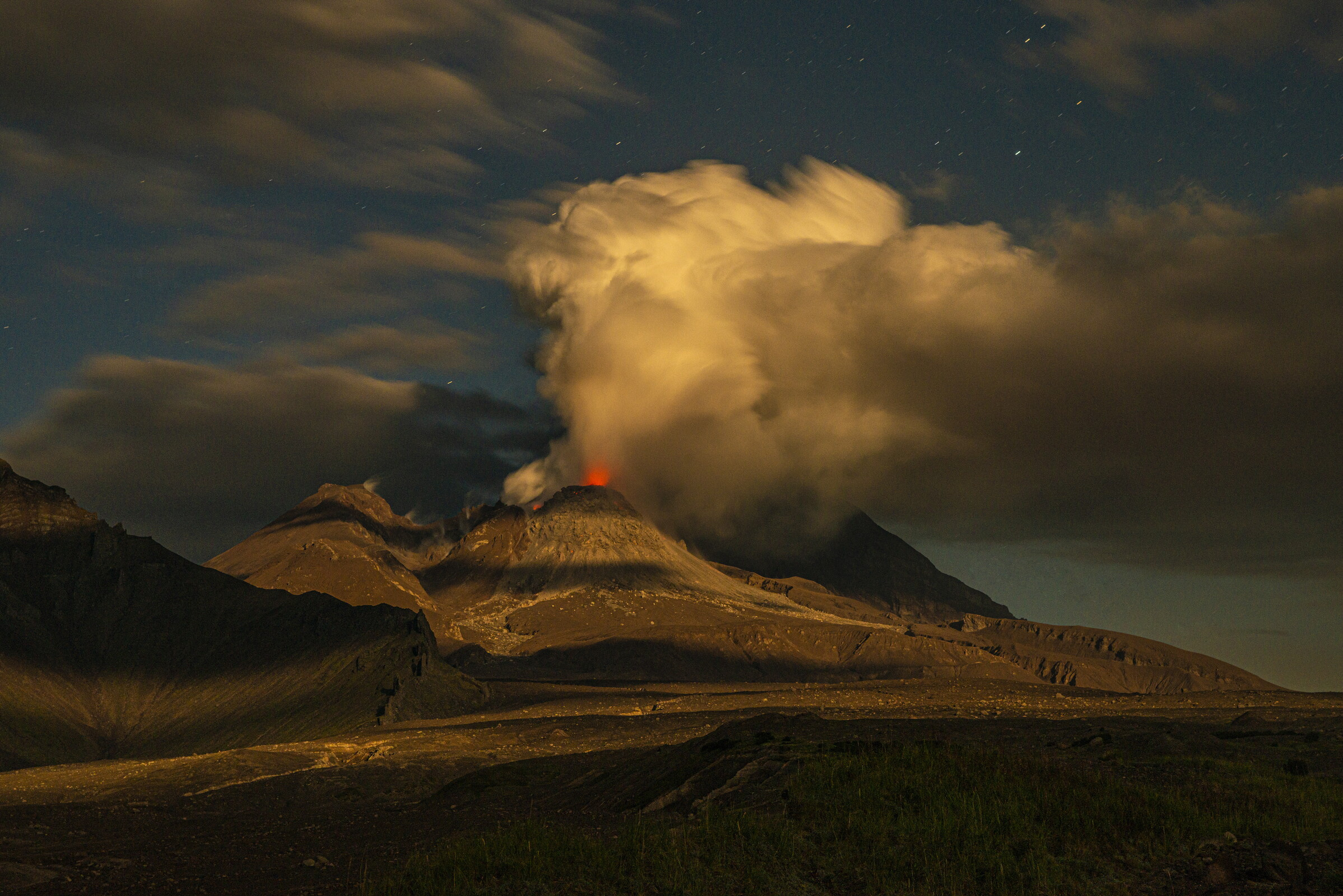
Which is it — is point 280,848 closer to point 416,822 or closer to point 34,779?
point 416,822

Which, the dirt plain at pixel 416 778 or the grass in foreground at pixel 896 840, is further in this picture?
the dirt plain at pixel 416 778

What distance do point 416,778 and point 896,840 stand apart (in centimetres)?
10593

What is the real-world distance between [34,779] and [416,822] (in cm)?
12627

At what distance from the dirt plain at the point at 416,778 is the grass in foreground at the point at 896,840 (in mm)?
4776

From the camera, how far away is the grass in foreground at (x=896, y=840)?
931 inches

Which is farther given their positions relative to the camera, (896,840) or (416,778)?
(416,778)

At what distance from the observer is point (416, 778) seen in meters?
123

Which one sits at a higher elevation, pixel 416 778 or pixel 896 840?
pixel 896 840

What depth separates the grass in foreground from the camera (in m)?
23.6

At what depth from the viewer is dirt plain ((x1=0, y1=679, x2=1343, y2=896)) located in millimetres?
46312

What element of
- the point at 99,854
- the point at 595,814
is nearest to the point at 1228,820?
the point at 595,814

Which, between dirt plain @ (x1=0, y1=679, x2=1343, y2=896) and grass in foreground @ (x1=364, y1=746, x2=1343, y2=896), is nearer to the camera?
grass in foreground @ (x1=364, y1=746, x2=1343, y2=896)

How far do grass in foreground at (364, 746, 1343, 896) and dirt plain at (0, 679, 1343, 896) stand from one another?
4.78 m

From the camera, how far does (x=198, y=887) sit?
3894 cm
